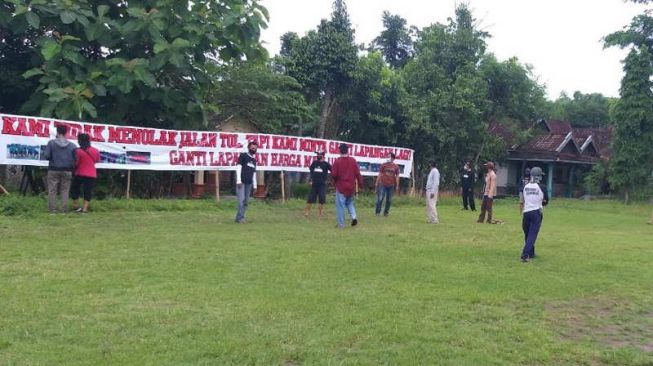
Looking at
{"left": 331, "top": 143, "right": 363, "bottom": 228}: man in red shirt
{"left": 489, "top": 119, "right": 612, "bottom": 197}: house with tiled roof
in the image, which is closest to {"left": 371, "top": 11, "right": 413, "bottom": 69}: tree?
{"left": 489, "top": 119, "right": 612, "bottom": 197}: house with tiled roof

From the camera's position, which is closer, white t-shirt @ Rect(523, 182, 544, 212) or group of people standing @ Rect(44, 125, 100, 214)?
white t-shirt @ Rect(523, 182, 544, 212)

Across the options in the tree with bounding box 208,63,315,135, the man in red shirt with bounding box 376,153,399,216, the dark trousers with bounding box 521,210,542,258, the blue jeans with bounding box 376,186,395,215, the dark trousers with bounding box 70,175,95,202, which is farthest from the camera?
the tree with bounding box 208,63,315,135

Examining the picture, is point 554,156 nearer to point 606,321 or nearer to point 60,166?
point 60,166

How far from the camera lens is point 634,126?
33312mm

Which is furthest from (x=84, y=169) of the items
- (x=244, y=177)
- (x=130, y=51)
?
(x=130, y=51)

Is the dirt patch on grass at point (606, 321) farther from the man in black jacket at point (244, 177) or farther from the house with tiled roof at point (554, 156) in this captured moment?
the house with tiled roof at point (554, 156)

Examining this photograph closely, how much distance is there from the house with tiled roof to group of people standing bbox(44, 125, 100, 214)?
86.9ft

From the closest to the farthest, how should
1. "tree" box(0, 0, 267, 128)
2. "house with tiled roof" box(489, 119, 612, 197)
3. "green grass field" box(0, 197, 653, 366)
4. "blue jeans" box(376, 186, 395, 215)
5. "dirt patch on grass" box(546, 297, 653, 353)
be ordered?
1. "green grass field" box(0, 197, 653, 366)
2. "dirt patch on grass" box(546, 297, 653, 353)
3. "tree" box(0, 0, 267, 128)
4. "blue jeans" box(376, 186, 395, 215)
5. "house with tiled roof" box(489, 119, 612, 197)

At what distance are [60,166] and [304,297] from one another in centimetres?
815

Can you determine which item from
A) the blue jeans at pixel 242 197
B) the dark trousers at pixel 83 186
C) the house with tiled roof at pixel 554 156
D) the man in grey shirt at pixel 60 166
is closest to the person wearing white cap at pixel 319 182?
the blue jeans at pixel 242 197

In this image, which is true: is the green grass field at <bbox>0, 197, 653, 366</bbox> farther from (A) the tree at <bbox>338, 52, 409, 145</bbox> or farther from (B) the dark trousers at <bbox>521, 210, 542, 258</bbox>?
(A) the tree at <bbox>338, 52, 409, 145</bbox>

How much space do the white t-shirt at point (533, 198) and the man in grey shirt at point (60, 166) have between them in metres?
8.91

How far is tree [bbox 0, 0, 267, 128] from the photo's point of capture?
14758mm

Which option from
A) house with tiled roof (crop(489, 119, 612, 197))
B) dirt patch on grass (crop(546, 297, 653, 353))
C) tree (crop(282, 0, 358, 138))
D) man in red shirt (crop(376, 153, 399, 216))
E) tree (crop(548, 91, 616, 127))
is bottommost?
dirt patch on grass (crop(546, 297, 653, 353))
